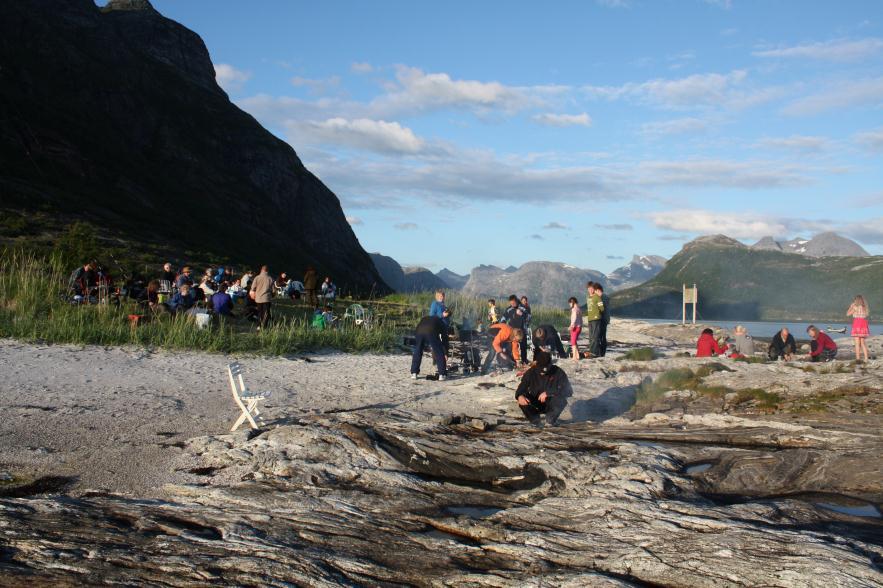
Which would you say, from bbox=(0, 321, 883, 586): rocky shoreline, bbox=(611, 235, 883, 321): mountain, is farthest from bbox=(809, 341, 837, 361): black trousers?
bbox=(611, 235, 883, 321): mountain

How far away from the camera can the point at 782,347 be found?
18.1 meters

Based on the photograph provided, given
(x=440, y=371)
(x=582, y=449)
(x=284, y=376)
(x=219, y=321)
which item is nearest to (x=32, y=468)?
(x=582, y=449)

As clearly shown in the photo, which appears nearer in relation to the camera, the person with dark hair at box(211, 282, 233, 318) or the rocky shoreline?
the rocky shoreline

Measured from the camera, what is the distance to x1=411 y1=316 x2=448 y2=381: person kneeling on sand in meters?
14.4

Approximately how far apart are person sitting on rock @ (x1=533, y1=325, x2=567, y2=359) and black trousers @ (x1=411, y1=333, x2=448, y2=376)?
181cm

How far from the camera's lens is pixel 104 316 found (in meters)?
15.5

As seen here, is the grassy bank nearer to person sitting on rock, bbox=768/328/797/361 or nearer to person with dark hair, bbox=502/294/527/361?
person with dark hair, bbox=502/294/527/361

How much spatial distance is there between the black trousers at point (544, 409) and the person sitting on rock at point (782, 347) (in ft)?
28.8

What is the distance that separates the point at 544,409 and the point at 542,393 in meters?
0.25

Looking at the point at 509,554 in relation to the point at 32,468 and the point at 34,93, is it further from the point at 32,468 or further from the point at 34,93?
the point at 34,93

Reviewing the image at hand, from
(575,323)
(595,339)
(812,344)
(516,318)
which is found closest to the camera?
(516,318)

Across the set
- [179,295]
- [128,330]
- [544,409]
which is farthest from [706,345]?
[128,330]

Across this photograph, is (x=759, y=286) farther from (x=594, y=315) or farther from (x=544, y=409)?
(x=544, y=409)

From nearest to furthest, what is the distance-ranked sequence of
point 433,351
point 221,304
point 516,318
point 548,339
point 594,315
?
point 433,351, point 548,339, point 516,318, point 594,315, point 221,304
